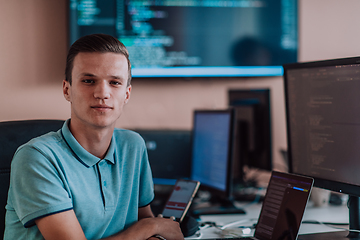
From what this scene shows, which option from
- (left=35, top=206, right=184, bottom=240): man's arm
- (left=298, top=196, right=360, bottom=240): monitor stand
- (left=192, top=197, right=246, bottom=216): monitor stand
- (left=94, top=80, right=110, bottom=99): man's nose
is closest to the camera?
(left=35, top=206, right=184, bottom=240): man's arm

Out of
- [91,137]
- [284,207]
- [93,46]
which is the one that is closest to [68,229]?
[91,137]

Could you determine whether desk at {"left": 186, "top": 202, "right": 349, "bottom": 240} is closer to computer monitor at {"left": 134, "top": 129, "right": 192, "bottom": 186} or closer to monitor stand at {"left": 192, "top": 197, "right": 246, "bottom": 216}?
monitor stand at {"left": 192, "top": 197, "right": 246, "bottom": 216}

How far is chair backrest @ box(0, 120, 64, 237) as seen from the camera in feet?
3.60

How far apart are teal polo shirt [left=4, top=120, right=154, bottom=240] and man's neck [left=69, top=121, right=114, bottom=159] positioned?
28 mm

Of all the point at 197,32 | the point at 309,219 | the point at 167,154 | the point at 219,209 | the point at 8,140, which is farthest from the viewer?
the point at 197,32

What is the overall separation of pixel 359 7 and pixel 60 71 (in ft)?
5.94

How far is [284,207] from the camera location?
3.41ft

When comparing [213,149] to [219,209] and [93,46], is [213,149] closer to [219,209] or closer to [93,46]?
[219,209]

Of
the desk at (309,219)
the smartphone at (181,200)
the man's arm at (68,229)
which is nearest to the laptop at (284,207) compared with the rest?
the desk at (309,219)

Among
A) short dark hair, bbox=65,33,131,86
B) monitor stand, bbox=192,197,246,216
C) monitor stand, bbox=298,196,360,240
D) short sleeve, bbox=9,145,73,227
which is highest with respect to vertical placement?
short dark hair, bbox=65,33,131,86

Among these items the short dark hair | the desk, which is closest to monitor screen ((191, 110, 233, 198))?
the desk

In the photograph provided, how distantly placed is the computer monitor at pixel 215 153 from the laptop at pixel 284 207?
1.12 feet

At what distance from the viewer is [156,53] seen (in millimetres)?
1867

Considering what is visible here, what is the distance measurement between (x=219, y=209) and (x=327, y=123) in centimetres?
61
